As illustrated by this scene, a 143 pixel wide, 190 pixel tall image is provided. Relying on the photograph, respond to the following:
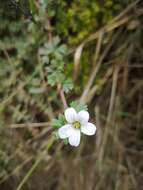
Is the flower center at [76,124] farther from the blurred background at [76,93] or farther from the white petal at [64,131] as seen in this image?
the blurred background at [76,93]

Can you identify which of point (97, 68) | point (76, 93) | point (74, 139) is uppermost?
point (97, 68)

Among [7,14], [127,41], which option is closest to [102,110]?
[127,41]

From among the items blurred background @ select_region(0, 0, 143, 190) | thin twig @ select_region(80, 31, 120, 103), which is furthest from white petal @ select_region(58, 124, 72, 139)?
thin twig @ select_region(80, 31, 120, 103)

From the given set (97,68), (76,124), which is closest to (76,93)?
(97,68)

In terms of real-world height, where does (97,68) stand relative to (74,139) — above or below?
above

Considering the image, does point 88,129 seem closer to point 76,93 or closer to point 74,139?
point 74,139

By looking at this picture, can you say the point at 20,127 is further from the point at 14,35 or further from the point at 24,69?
the point at 14,35

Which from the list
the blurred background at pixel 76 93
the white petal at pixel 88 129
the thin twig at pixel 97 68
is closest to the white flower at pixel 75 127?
the white petal at pixel 88 129
